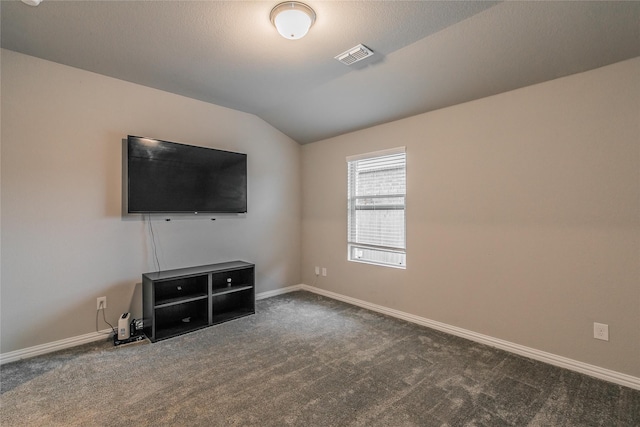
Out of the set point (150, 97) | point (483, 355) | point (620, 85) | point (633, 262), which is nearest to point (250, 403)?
point (483, 355)

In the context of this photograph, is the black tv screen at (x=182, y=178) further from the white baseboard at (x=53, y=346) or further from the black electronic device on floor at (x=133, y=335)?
the white baseboard at (x=53, y=346)

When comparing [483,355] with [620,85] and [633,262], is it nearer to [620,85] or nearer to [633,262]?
[633,262]

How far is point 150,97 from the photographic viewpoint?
125 inches

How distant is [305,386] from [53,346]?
2.36m

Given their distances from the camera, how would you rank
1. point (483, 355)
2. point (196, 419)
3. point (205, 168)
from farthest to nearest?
point (205, 168)
point (483, 355)
point (196, 419)

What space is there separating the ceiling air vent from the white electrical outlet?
282cm

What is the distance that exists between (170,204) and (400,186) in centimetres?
265

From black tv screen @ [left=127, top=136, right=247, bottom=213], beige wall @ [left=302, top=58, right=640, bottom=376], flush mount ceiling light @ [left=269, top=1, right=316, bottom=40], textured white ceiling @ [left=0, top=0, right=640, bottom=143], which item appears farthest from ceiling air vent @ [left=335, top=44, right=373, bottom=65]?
black tv screen @ [left=127, top=136, right=247, bottom=213]

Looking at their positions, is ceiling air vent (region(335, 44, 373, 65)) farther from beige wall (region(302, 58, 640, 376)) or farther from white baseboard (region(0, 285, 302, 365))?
white baseboard (region(0, 285, 302, 365))

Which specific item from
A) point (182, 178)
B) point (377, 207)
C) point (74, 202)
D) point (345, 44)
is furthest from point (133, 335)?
point (345, 44)

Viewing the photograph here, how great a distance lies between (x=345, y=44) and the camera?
2367 millimetres

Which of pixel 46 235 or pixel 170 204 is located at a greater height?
pixel 170 204

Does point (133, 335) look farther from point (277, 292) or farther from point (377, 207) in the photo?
point (377, 207)

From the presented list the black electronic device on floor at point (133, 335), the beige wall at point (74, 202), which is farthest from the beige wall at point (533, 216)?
the black electronic device on floor at point (133, 335)
